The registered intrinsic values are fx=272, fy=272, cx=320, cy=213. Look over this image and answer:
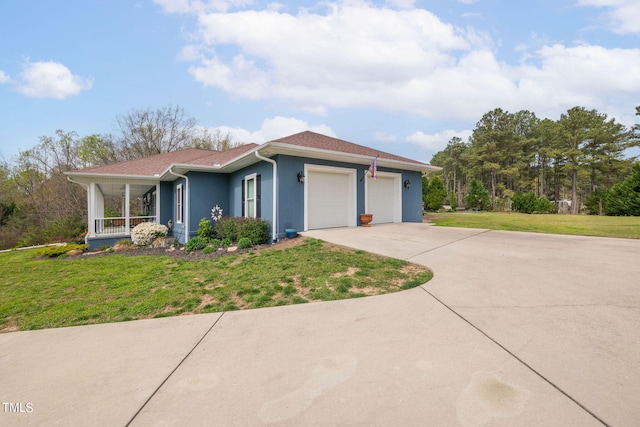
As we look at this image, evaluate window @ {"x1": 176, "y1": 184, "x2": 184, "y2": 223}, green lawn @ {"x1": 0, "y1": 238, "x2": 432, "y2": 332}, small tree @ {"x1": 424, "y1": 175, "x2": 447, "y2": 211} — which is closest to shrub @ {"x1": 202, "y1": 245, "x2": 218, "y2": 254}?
green lawn @ {"x1": 0, "y1": 238, "x2": 432, "y2": 332}

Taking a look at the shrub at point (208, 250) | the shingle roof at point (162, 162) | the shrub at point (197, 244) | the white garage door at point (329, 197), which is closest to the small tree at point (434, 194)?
the white garage door at point (329, 197)

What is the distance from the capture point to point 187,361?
7.51 feet

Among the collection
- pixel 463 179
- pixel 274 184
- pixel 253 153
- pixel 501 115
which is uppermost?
pixel 501 115

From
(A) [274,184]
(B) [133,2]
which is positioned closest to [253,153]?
(A) [274,184]

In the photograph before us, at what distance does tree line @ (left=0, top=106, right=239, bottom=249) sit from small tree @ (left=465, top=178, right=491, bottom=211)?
2495cm

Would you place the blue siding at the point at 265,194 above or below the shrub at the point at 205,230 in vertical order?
above

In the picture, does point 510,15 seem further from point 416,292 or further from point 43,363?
point 43,363

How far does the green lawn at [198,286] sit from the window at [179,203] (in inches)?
206

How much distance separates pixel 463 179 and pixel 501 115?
1648 cm

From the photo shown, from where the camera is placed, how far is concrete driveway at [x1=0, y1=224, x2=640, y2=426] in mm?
1639

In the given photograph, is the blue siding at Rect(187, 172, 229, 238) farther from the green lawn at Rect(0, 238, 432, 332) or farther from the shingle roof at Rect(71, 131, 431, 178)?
the green lawn at Rect(0, 238, 432, 332)

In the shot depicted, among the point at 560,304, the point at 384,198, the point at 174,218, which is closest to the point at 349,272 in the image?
the point at 560,304

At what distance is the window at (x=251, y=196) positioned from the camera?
9.68m

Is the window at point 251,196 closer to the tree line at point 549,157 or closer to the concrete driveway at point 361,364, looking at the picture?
the concrete driveway at point 361,364
